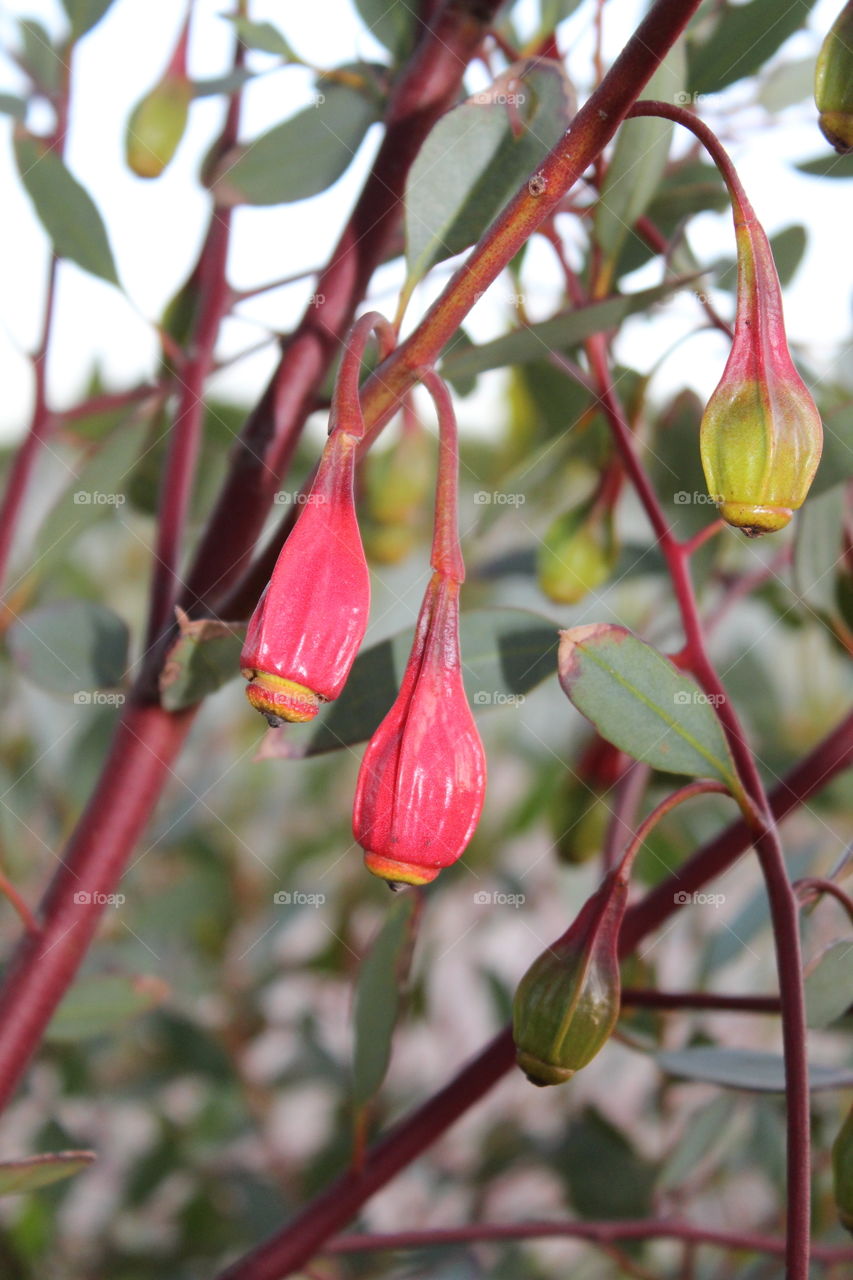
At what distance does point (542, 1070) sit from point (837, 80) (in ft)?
0.94

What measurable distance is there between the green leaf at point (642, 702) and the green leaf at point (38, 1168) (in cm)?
23

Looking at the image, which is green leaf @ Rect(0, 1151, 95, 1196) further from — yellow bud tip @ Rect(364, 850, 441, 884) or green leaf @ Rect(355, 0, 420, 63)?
green leaf @ Rect(355, 0, 420, 63)

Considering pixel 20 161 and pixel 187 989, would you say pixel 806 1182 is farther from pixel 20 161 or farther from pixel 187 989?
pixel 187 989

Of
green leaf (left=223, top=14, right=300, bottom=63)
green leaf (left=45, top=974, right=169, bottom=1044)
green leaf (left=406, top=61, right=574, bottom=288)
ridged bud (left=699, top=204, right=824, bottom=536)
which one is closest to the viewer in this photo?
ridged bud (left=699, top=204, right=824, bottom=536)

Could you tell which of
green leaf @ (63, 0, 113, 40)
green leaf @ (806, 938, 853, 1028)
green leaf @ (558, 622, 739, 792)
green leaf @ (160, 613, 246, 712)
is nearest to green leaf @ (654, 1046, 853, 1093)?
green leaf @ (806, 938, 853, 1028)

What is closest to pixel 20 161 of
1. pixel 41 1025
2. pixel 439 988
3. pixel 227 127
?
pixel 227 127

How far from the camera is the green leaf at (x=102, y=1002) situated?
0.60 metres

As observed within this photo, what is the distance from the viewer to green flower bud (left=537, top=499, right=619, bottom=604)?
0.57 metres

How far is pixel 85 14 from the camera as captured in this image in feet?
1.82

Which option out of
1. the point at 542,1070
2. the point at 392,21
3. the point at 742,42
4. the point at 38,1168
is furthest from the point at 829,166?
the point at 38,1168

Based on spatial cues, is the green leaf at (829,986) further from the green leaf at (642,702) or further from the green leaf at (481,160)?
the green leaf at (481,160)

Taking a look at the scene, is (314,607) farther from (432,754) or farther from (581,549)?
(581,549)

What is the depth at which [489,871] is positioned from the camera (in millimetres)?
1077

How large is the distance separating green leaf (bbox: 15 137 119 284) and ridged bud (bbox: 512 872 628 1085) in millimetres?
367
